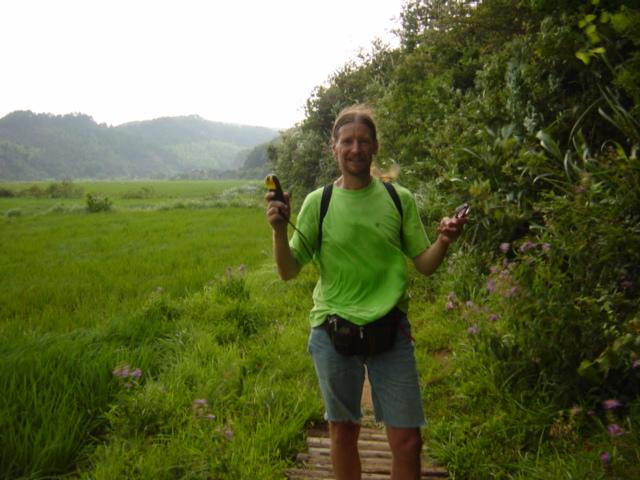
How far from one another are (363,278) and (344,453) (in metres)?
0.75

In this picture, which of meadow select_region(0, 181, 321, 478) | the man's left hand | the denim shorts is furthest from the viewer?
meadow select_region(0, 181, 321, 478)

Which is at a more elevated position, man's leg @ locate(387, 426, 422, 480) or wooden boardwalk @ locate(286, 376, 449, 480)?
man's leg @ locate(387, 426, 422, 480)

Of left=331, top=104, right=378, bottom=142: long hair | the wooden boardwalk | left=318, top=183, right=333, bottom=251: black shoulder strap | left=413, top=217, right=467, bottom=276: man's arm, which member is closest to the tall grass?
the wooden boardwalk

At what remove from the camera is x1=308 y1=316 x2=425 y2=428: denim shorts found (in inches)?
72.6

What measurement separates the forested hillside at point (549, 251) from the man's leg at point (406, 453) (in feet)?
2.28

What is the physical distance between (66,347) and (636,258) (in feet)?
12.6

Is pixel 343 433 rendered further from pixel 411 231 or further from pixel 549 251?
Result: pixel 549 251

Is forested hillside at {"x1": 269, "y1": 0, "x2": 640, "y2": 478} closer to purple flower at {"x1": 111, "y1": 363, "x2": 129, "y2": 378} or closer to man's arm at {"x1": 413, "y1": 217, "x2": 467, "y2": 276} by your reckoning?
man's arm at {"x1": 413, "y1": 217, "x2": 467, "y2": 276}

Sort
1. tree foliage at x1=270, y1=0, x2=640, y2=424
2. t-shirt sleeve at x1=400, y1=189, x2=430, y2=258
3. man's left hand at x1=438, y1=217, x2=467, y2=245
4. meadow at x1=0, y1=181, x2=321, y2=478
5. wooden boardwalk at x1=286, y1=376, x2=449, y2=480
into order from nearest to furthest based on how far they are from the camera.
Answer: man's left hand at x1=438, y1=217, x2=467, y2=245 < t-shirt sleeve at x1=400, y1=189, x2=430, y2=258 < tree foliage at x1=270, y1=0, x2=640, y2=424 < wooden boardwalk at x1=286, y1=376, x2=449, y2=480 < meadow at x1=0, y1=181, x2=321, y2=478

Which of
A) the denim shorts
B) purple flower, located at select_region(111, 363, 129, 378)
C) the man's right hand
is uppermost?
the man's right hand

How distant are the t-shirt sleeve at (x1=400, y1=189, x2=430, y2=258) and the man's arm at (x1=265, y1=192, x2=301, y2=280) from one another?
18.6 inches

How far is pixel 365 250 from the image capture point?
191 cm

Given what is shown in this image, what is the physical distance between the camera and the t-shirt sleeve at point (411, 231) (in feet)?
6.41

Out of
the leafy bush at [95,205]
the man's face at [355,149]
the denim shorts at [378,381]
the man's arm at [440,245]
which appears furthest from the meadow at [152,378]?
the leafy bush at [95,205]
